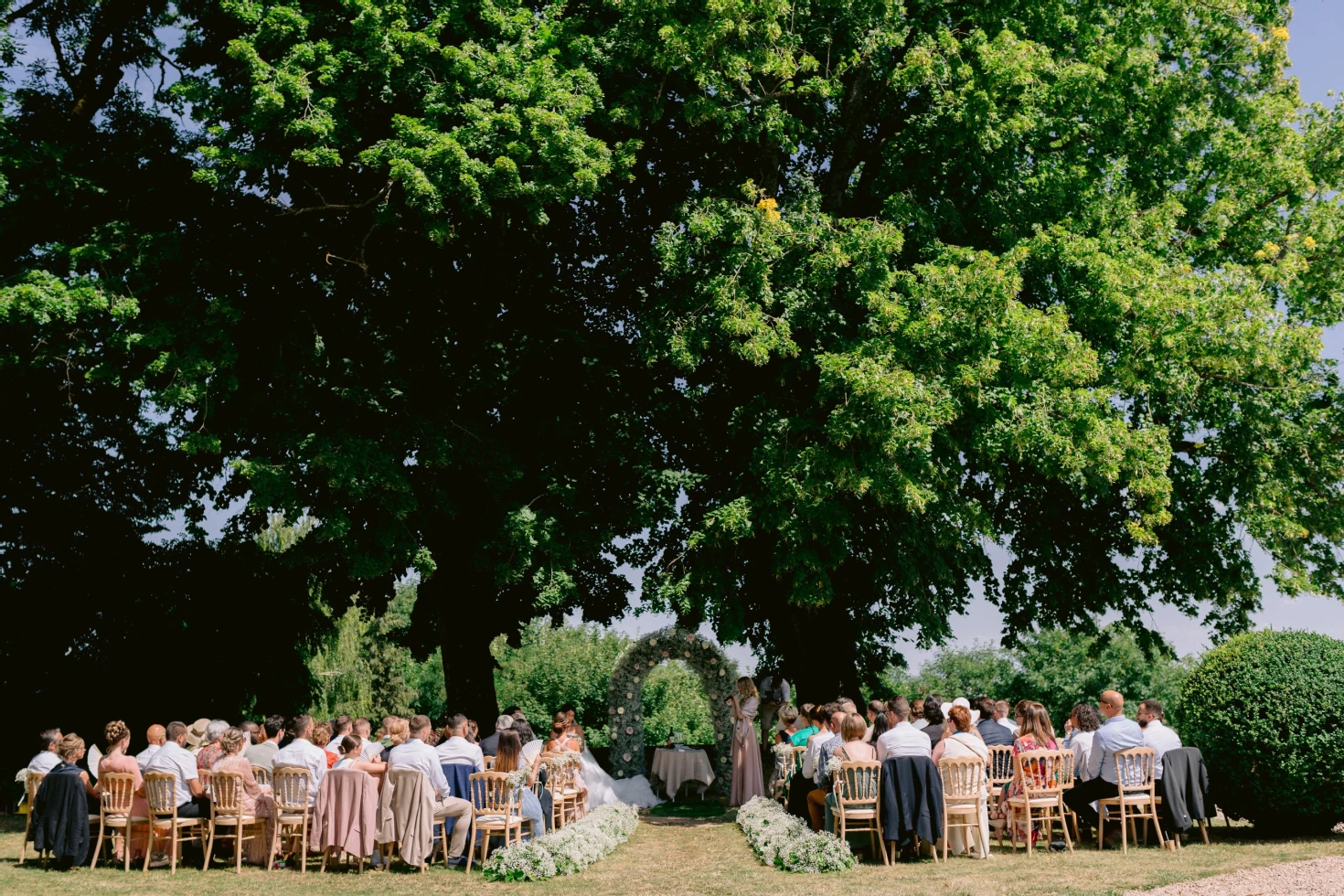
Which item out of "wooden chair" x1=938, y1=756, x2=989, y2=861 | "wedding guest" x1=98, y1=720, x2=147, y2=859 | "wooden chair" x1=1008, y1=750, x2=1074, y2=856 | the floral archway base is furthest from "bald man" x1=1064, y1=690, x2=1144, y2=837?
"wedding guest" x1=98, y1=720, x2=147, y2=859

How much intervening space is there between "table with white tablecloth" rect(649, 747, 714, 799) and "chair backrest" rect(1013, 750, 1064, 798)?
30.1ft

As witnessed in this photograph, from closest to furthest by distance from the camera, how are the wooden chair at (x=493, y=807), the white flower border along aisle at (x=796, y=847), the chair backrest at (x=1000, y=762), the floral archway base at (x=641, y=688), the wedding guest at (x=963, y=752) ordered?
1. the white flower border along aisle at (x=796, y=847)
2. the wedding guest at (x=963, y=752)
3. the wooden chair at (x=493, y=807)
4. the chair backrest at (x=1000, y=762)
5. the floral archway base at (x=641, y=688)

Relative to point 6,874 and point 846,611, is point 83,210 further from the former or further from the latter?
point 846,611

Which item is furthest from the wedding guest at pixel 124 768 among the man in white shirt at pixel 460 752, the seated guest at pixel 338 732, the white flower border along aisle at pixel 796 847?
the white flower border along aisle at pixel 796 847

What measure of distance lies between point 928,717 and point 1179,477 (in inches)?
339

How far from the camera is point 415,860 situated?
10.7 meters

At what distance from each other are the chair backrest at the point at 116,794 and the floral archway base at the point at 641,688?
370 inches

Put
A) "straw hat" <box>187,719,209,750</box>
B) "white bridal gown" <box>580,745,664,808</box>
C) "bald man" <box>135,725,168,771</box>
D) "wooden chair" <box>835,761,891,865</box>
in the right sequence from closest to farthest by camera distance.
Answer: "wooden chair" <box>835,761,891,865</box> → "bald man" <box>135,725,168,771</box> → "straw hat" <box>187,719,209,750</box> → "white bridal gown" <box>580,745,664,808</box>

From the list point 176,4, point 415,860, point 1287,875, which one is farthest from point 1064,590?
point 176,4

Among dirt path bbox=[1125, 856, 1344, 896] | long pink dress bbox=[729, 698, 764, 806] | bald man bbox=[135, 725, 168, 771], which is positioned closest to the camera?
dirt path bbox=[1125, 856, 1344, 896]

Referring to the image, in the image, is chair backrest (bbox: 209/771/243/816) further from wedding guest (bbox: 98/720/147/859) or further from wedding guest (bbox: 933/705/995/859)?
wedding guest (bbox: 933/705/995/859)

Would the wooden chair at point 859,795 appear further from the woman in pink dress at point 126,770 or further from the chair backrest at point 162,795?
the woman in pink dress at point 126,770

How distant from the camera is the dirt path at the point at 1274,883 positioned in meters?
8.07

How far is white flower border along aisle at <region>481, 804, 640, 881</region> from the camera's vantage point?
10188 mm
